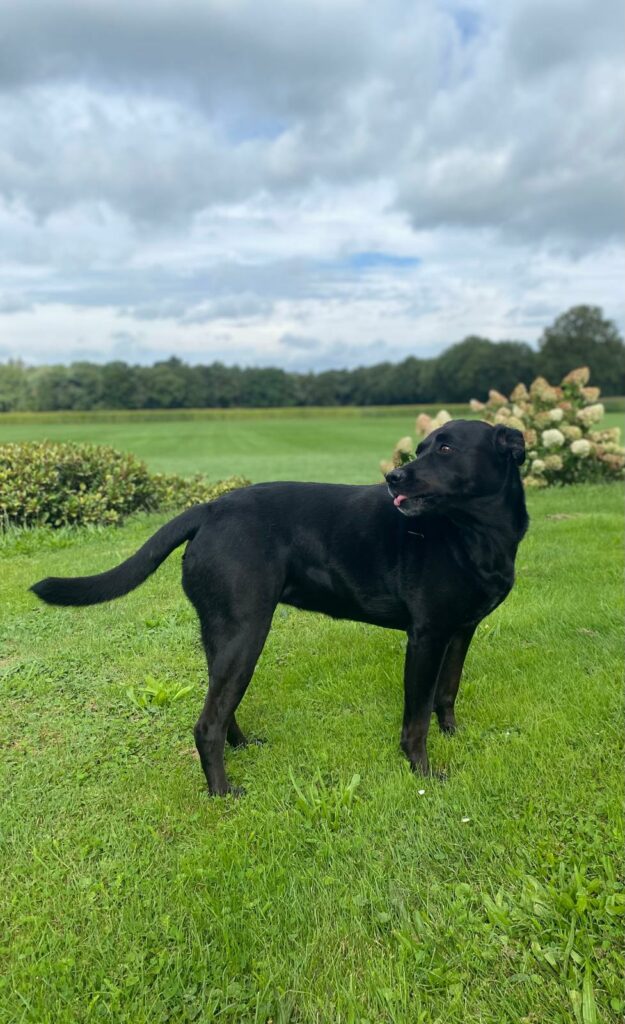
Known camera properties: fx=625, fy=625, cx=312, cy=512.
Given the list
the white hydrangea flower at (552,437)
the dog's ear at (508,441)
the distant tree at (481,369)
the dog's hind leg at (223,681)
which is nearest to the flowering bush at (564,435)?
the white hydrangea flower at (552,437)

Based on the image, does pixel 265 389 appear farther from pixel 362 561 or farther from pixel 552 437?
pixel 362 561

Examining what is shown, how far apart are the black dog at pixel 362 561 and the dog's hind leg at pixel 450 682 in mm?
386

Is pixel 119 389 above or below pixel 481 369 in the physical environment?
below

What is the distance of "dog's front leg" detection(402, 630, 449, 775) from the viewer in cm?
311

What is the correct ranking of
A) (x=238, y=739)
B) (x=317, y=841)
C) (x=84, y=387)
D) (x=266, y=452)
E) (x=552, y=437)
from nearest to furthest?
1. (x=317, y=841)
2. (x=238, y=739)
3. (x=552, y=437)
4. (x=266, y=452)
5. (x=84, y=387)

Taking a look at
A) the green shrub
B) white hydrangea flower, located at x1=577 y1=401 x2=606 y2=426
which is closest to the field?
the green shrub

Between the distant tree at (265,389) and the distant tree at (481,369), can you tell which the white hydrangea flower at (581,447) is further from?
the distant tree at (265,389)

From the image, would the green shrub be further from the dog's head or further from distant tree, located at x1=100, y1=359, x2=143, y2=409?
distant tree, located at x1=100, y1=359, x2=143, y2=409

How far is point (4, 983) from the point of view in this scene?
6.90ft

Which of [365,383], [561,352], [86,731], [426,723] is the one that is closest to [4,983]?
[86,731]

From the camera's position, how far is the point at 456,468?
3.07 meters

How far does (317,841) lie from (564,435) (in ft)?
33.1

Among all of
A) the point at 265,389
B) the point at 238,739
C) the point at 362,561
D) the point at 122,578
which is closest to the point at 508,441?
the point at 362,561

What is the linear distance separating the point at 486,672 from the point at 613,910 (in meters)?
2.08
